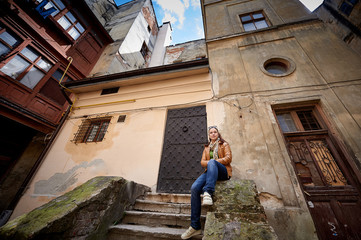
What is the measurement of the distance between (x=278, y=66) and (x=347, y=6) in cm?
357

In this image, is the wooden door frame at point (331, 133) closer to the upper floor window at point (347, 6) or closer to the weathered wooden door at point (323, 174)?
the weathered wooden door at point (323, 174)

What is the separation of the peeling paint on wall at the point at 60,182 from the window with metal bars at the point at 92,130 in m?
1.03

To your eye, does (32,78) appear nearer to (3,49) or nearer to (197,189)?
(3,49)

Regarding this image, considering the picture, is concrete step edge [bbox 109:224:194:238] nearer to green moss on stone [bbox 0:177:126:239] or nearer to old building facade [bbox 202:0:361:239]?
green moss on stone [bbox 0:177:126:239]

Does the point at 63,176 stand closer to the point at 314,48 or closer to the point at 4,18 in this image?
the point at 4,18

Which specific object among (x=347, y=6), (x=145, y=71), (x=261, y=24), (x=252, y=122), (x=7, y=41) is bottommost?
(x=252, y=122)

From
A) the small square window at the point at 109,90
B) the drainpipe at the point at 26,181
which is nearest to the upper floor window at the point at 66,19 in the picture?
the drainpipe at the point at 26,181

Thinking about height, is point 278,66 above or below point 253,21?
below

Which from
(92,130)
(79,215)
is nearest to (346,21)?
(79,215)

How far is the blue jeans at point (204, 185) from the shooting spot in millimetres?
2137

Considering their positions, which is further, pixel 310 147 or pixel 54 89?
pixel 54 89

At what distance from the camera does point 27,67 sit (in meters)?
6.25

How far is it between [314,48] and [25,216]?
9048mm

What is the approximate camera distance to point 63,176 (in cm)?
506
